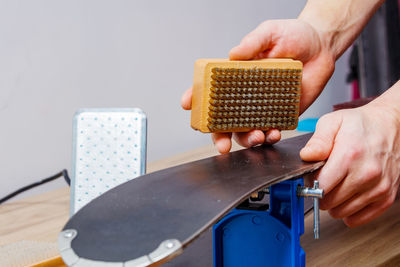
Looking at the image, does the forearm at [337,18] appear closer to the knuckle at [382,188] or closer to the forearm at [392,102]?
the forearm at [392,102]

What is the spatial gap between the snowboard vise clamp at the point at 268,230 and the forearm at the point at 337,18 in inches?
17.0

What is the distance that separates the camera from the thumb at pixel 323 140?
51cm

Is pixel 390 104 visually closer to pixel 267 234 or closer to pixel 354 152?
pixel 354 152

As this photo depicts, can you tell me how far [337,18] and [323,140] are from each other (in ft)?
1.27

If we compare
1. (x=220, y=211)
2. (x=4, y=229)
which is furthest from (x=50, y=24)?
(x=220, y=211)

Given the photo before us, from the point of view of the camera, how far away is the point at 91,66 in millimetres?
953

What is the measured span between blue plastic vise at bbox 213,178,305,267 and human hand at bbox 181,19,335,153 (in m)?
0.15

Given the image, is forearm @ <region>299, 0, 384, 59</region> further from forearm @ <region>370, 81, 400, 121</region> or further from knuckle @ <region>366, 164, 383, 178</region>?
knuckle @ <region>366, 164, 383, 178</region>

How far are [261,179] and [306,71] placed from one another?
429 millimetres

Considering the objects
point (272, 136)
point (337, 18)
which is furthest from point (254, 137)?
point (337, 18)

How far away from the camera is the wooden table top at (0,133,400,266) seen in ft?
1.89

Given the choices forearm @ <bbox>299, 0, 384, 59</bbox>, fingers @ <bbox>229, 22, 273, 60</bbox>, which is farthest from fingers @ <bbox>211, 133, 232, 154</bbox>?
forearm @ <bbox>299, 0, 384, 59</bbox>

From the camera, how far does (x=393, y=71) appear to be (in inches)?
58.2

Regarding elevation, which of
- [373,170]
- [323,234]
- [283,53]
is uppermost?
[283,53]
